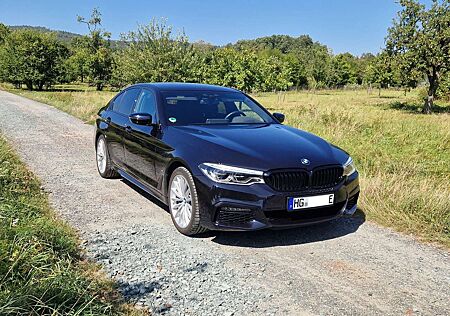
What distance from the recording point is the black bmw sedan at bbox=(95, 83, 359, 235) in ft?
12.8

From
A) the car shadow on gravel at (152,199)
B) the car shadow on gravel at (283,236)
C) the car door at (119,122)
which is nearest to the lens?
the car shadow on gravel at (283,236)

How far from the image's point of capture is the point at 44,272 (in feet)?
10.3

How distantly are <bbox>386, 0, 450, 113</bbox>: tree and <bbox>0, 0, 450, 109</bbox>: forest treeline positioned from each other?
0.20 ft

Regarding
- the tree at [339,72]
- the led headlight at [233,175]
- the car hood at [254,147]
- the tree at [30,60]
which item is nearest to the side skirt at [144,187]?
the car hood at [254,147]

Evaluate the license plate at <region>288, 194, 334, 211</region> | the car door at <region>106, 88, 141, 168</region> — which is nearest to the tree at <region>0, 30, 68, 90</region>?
the car door at <region>106, 88, 141, 168</region>

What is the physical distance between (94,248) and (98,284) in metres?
0.87

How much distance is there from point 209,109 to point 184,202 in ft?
4.82

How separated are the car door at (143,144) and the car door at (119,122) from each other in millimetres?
173

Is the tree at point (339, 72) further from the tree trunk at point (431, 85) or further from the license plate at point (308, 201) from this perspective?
the license plate at point (308, 201)

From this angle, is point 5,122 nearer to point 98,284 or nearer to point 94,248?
point 94,248

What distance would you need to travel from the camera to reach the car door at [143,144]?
5.01 meters

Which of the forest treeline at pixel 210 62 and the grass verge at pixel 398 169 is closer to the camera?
the grass verge at pixel 398 169

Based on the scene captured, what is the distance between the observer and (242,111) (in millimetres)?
5520

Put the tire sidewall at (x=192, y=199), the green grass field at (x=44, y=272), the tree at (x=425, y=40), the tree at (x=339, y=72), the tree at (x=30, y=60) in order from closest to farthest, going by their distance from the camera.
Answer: the green grass field at (x=44, y=272) < the tire sidewall at (x=192, y=199) < the tree at (x=425, y=40) < the tree at (x=30, y=60) < the tree at (x=339, y=72)
